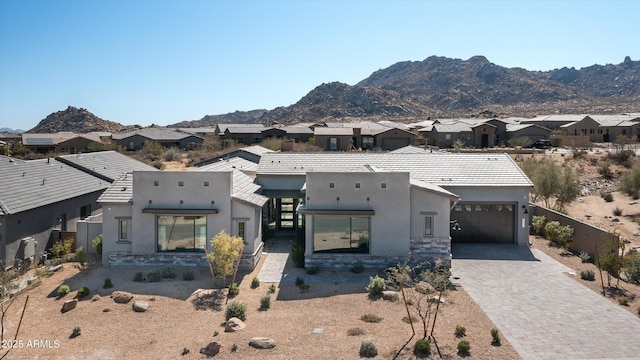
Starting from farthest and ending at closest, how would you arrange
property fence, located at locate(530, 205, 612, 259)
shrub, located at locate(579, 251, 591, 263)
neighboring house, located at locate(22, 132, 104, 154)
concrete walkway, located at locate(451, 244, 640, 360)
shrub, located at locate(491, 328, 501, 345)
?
1. neighboring house, located at locate(22, 132, 104, 154)
2. shrub, located at locate(579, 251, 591, 263)
3. property fence, located at locate(530, 205, 612, 259)
4. shrub, located at locate(491, 328, 501, 345)
5. concrete walkway, located at locate(451, 244, 640, 360)

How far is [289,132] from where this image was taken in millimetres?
80375

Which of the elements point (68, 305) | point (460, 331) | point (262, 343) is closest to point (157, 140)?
point (68, 305)

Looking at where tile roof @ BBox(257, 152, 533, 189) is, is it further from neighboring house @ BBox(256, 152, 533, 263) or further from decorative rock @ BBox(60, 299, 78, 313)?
decorative rock @ BBox(60, 299, 78, 313)

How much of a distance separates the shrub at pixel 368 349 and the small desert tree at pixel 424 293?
166cm

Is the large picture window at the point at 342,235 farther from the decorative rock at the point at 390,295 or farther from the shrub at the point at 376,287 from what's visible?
the decorative rock at the point at 390,295

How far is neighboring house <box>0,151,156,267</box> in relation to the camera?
2161cm

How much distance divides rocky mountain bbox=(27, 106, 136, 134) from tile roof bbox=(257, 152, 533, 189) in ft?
382

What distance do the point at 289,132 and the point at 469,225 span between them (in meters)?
56.7

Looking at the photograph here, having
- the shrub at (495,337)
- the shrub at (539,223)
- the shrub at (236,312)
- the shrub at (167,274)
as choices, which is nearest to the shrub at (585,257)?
the shrub at (539,223)

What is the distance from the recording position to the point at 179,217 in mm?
21922

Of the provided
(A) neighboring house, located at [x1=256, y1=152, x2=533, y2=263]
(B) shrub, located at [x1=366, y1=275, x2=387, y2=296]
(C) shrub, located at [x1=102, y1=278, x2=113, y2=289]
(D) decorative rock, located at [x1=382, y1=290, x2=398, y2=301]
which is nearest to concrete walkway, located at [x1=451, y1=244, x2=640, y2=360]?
(A) neighboring house, located at [x1=256, y1=152, x2=533, y2=263]

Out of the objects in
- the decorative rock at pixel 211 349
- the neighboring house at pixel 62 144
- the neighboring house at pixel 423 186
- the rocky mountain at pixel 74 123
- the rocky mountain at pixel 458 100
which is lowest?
the decorative rock at pixel 211 349

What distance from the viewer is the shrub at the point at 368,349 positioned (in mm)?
13469

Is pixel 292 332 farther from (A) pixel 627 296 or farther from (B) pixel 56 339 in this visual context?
(A) pixel 627 296
